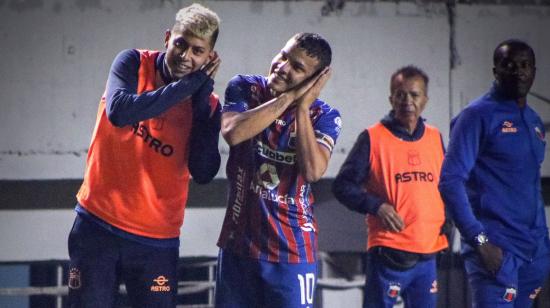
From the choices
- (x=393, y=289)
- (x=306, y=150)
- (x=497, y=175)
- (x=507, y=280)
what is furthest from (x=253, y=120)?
(x=393, y=289)

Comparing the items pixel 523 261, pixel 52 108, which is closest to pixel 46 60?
pixel 52 108

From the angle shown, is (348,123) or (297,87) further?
(348,123)

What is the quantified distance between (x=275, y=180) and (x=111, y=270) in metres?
0.74

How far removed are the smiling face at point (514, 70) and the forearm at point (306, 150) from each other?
1089 millimetres

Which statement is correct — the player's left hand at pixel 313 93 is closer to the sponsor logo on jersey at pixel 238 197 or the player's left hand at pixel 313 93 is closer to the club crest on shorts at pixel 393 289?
the sponsor logo on jersey at pixel 238 197

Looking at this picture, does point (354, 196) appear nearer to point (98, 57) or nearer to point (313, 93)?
point (313, 93)

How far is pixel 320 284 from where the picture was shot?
6.02 m

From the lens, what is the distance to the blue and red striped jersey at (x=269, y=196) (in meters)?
3.39

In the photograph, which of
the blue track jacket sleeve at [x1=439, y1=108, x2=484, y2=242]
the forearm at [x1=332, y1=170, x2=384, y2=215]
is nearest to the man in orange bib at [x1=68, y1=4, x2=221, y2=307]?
the blue track jacket sleeve at [x1=439, y1=108, x2=484, y2=242]

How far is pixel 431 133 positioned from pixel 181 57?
2294mm

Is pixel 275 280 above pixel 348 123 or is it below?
below

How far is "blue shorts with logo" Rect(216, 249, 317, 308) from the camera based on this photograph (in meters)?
3.35

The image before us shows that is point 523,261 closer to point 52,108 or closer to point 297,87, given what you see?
point 297,87

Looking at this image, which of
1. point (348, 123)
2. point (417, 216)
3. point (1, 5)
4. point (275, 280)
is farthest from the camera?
point (348, 123)
